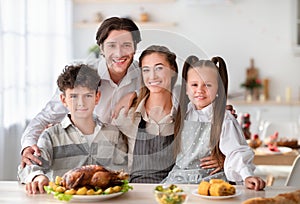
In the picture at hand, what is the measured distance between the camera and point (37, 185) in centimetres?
172

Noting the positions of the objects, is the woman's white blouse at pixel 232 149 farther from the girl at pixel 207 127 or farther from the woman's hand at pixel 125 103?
the woman's hand at pixel 125 103

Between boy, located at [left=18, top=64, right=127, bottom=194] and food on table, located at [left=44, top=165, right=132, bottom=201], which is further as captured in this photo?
boy, located at [left=18, top=64, right=127, bottom=194]

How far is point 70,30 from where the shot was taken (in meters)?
5.27

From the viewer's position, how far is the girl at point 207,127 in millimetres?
1811

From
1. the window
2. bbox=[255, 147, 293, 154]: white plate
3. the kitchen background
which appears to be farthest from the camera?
the kitchen background

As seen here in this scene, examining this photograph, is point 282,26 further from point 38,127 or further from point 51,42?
point 38,127

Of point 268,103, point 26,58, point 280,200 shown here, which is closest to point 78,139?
point 280,200

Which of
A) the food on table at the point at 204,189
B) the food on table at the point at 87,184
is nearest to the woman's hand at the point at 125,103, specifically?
the food on table at the point at 87,184

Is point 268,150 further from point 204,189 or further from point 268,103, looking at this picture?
point 268,103

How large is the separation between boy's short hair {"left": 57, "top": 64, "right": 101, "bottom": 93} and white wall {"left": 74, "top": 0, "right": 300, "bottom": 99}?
3.63 meters

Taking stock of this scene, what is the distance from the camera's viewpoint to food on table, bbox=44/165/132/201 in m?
1.58

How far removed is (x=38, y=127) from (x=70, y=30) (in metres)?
3.30

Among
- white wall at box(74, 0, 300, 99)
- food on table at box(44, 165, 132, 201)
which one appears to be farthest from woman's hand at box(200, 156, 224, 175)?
white wall at box(74, 0, 300, 99)

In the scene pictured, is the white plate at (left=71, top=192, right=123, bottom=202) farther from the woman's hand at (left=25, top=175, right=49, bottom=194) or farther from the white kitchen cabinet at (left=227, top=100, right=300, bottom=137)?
the white kitchen cabinet at (left=227, top=100, right=300, bottom=137)
